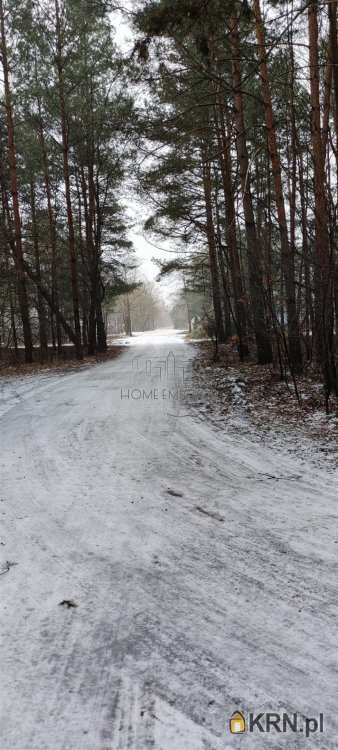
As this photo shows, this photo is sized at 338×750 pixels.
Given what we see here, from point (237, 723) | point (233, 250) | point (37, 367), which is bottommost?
point (237, 723)

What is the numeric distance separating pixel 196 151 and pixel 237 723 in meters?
12.5

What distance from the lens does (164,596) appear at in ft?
7.08

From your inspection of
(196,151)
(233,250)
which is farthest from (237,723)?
(196,151)

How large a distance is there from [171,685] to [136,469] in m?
2.39

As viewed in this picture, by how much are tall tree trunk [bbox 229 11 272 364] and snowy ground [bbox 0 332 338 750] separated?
4.65m

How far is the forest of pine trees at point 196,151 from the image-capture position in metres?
6.44

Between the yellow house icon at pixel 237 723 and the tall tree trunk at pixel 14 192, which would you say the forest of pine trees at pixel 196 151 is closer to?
the tall tree trunk at pixel 14 192

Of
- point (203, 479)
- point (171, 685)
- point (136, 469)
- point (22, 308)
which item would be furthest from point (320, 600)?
point (22, 308)

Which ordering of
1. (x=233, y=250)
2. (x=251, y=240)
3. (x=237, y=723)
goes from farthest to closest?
(x=233, y=250) < (x=251, y=240) < (x=237, y=723)

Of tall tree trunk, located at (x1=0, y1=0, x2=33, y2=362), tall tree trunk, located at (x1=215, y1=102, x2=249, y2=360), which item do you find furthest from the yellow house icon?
tall tree trunk, located at (x1=0, y1=0, x2=33, y2=362)

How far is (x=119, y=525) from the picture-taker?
2910 millimetres

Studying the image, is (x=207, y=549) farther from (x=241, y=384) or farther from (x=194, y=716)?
(x=241, y=384)

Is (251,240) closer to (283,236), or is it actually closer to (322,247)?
(283,236)

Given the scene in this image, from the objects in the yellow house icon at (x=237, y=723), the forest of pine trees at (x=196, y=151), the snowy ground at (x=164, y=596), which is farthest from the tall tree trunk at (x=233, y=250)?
the yellow house icon at (x=237, y=723)
